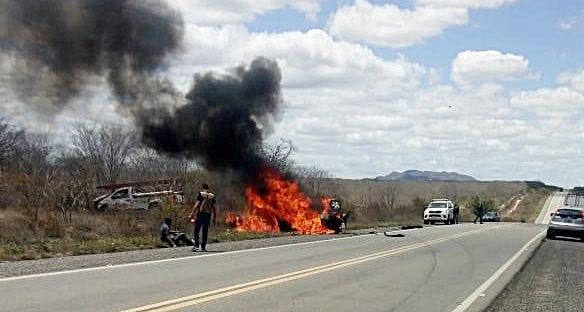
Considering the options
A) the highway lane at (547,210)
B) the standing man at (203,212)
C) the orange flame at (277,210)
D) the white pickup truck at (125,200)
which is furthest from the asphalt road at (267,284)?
the highway lane at (547,210)

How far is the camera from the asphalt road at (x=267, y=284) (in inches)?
386

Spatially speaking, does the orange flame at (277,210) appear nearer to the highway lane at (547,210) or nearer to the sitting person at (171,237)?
the sitting person at (171,237)

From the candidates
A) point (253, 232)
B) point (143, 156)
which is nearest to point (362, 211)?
point (143, 156)

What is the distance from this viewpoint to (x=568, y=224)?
32.0m

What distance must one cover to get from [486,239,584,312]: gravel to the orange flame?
419 inches

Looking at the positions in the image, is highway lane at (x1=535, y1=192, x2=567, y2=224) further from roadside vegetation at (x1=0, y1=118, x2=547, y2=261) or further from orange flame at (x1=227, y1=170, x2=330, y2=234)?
orange flame at (x1=227, y1=170, x2=330, y2=234)

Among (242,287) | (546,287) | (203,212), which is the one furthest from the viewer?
(203,212)

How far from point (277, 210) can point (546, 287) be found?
691 inches

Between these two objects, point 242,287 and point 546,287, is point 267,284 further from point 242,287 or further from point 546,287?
point 546,287

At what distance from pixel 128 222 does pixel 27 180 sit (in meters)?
6.95

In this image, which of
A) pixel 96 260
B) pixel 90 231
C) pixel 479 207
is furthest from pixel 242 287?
pixel 479 207

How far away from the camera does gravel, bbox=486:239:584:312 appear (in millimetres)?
11531

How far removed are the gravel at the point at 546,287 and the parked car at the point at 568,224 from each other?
31.4 feet

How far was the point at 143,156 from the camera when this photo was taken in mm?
42844
